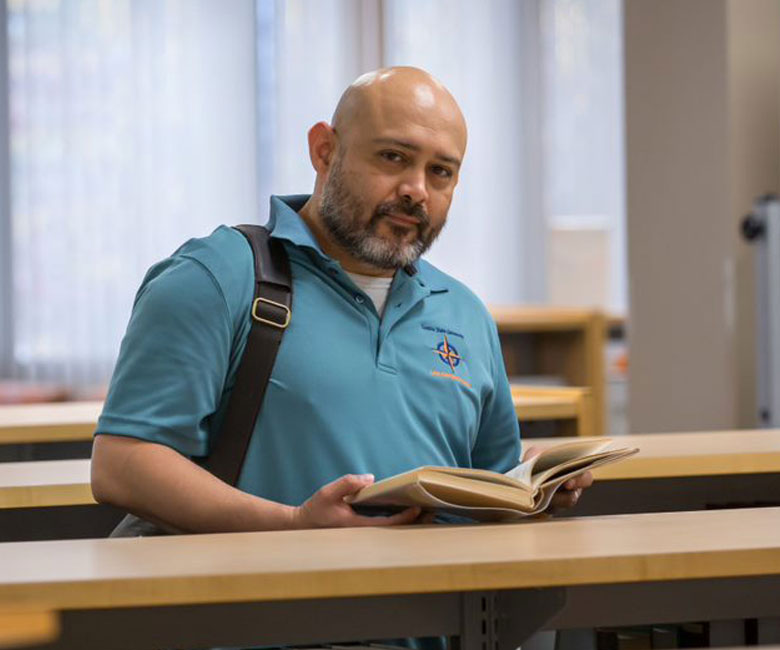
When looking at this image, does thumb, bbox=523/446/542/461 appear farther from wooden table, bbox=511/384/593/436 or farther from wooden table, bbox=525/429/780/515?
wooden table, bbox=511/384/593/436

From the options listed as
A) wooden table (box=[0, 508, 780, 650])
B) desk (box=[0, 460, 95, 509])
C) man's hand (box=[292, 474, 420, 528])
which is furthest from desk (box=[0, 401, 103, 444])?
wooden table (box=[0, 508, 780, 650])

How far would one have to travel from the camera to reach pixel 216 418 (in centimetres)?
195

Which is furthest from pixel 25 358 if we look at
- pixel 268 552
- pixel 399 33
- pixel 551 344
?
pixel 268 552

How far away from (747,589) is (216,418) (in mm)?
759

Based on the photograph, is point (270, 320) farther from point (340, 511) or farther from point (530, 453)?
point (530, 453)

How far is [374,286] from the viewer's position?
2139 millimetres

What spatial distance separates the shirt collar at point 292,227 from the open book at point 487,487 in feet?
1.47

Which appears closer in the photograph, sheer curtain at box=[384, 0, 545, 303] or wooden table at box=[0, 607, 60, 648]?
wooden table at box=[0, 607, 60, 648]

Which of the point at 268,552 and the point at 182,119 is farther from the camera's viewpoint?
the point at 182,119

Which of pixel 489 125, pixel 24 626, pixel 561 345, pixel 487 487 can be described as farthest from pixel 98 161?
pixel 24 626

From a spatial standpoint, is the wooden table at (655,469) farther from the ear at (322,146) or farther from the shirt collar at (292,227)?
the ear at (322,146)

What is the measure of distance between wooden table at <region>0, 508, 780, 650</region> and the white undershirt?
21.9 inches

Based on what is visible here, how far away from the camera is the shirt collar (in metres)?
2.05

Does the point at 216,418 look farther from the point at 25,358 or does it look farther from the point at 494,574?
the point at 25,358
